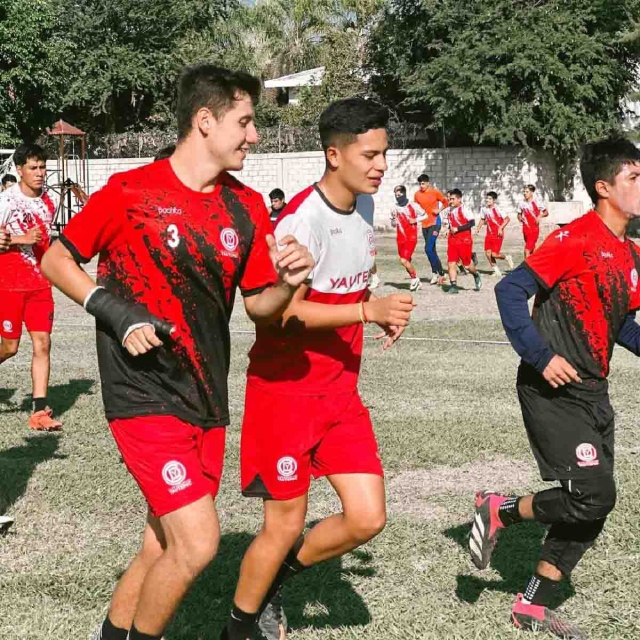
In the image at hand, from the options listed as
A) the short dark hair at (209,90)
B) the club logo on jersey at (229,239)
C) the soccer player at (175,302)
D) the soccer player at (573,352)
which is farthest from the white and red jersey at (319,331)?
the soccer player at (573,352)

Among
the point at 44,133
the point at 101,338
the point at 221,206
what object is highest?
the point at 221,206

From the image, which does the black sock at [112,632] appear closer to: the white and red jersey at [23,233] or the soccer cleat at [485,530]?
the soccer cleat at [485,530]

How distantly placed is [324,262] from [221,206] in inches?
26.9

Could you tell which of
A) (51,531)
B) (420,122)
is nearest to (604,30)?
(420,122)

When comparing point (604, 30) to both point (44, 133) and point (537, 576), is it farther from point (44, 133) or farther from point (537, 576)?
point (537, 576)

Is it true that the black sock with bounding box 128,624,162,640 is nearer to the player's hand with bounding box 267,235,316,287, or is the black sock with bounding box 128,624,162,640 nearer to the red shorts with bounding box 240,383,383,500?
the red shorts with bounding box 240,383,383,500

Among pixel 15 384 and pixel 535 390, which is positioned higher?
pixel 535 390

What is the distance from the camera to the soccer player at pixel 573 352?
5031 mm

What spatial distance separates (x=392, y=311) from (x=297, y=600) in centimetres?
179

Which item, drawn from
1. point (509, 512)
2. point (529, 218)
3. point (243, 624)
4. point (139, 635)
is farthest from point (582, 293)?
point (529, 218)

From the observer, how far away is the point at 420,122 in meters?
47.0

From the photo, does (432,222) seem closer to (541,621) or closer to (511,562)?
(511,562)

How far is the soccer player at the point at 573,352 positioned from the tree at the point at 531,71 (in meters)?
35.6

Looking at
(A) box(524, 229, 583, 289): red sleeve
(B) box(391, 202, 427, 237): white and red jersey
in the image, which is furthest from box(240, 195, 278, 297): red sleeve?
(B) box(391, 202, 427, 237): white and red jersey
